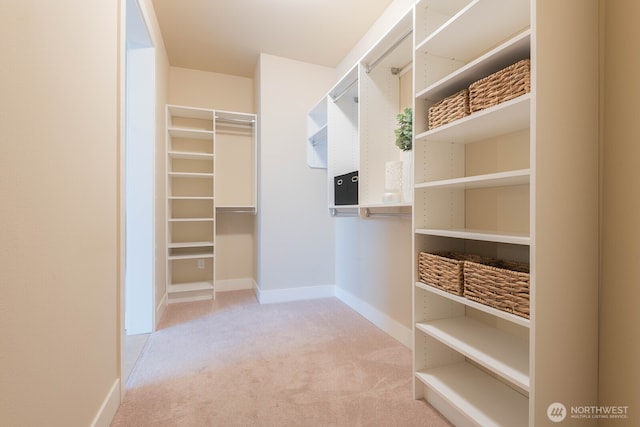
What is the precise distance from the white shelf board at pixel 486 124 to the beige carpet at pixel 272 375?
1.40 metres

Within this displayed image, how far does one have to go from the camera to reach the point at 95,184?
1.30 m

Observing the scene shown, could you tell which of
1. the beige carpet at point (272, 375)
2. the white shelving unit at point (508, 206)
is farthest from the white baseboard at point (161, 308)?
the white shelving unit at point (508, 206)

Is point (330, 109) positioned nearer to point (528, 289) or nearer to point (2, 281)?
point (528, 289)

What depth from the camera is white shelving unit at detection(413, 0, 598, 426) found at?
1.00 meters

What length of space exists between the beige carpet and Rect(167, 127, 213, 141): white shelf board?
6.44 ft

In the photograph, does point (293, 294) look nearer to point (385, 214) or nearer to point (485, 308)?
point (385, 214)

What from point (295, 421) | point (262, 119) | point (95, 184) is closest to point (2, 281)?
point (95, 184)

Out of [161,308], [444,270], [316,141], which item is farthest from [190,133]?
[444,270]

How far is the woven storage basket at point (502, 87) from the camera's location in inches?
41.6

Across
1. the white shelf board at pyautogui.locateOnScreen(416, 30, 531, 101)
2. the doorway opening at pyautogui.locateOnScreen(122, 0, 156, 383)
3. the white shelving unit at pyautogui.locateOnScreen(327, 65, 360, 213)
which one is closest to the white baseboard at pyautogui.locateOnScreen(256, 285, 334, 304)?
the doorway opening at pyautogui.locateOnScreen(122, 0, 156, 383)

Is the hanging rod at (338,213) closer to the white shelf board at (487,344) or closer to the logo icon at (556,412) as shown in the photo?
the white shelf board at (487,344)

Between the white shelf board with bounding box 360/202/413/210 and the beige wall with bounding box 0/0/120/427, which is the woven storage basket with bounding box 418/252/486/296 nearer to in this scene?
the white shelf board with bounding box 360/202/413/210

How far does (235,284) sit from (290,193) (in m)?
1.44

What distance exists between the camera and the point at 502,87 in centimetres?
115
